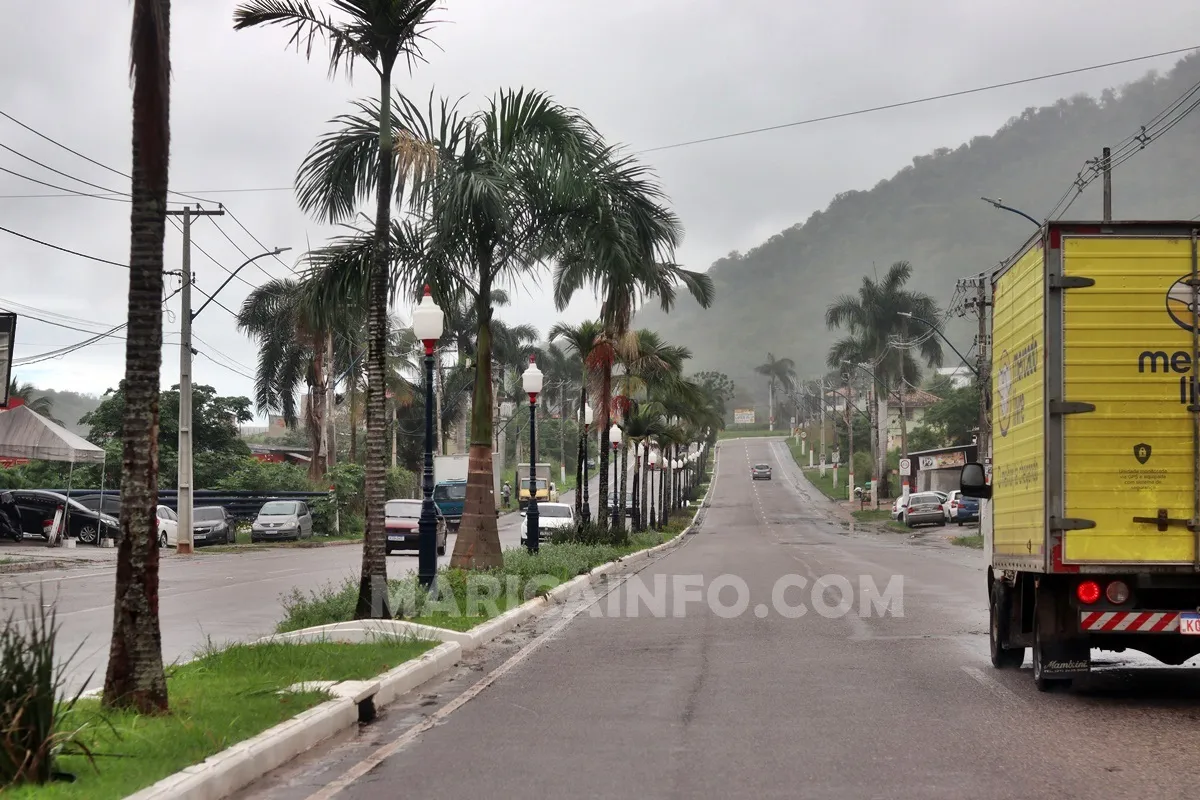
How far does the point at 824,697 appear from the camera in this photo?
35.2 feet

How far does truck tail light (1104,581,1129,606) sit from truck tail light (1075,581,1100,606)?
0.29ft

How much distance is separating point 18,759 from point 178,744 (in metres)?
1.13

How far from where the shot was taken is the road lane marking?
10508 mm

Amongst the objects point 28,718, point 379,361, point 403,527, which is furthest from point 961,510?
point 28,718

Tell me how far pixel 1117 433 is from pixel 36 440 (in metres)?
32.2

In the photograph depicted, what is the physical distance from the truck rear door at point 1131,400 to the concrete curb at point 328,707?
208 inches

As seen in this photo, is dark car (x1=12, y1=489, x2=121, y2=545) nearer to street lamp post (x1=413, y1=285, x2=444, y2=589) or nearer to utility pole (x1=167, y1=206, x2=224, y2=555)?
utility pole (x1=167, y1=206, x2=224, y2=555)

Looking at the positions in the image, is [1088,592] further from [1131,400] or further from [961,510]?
[961,510]

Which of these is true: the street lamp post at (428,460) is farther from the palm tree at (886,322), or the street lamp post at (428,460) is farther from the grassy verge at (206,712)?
the palm tree at (886,322)

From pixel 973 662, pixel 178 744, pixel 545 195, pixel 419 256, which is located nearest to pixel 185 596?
pixel 419 256

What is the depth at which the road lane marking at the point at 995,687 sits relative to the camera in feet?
34.5

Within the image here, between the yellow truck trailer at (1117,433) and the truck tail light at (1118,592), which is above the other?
the yellow truck trailer at (1117,433)

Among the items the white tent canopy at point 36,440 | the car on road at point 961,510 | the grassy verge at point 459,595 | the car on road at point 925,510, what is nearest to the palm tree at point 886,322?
the car on road at point 961,510

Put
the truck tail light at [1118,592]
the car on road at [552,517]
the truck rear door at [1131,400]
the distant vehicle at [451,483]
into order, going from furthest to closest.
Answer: the distant vehicle at [451,483] → the car on road at [552,517] → the truck tail light at [1118,592] → the truck rear door at [1131,400]
